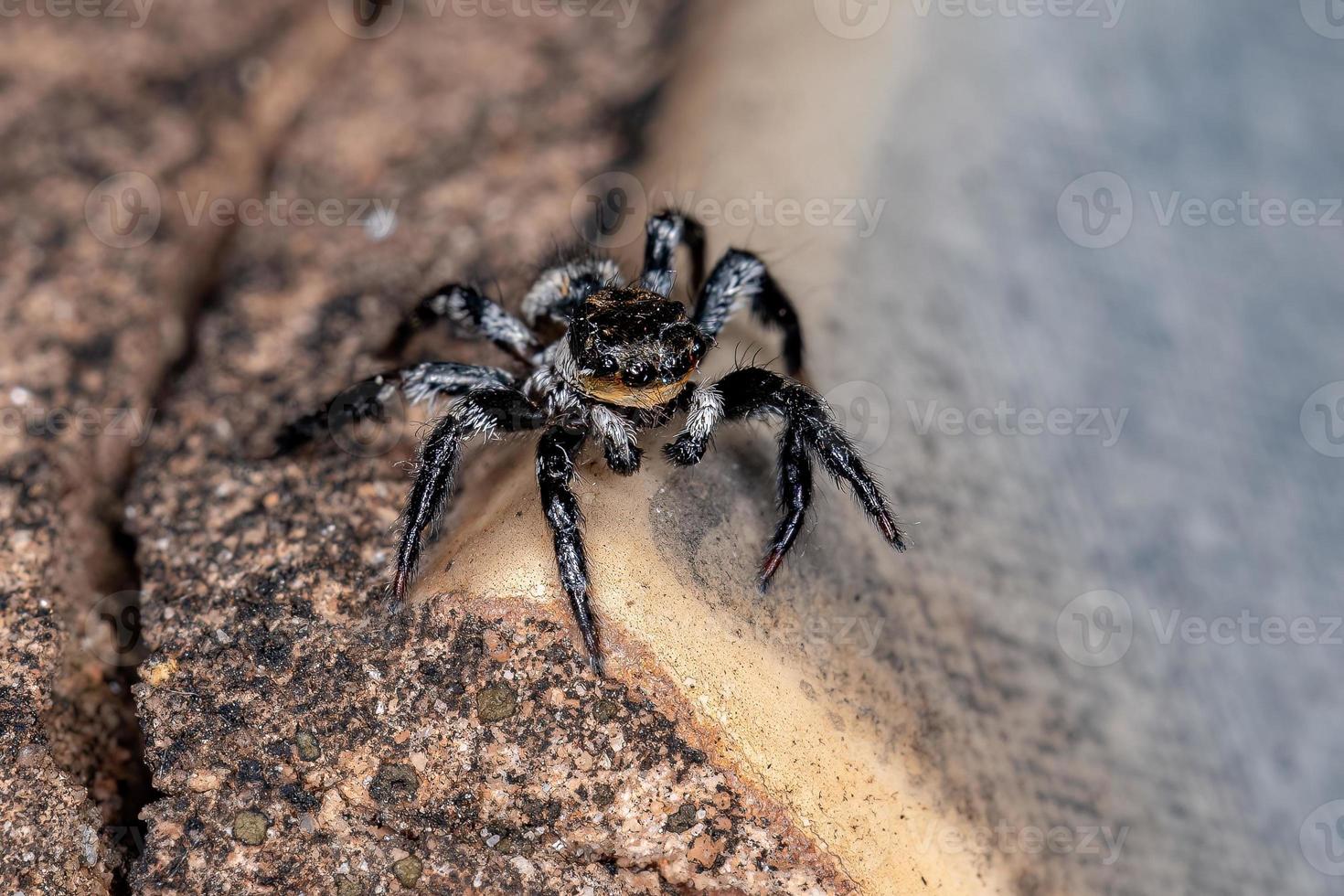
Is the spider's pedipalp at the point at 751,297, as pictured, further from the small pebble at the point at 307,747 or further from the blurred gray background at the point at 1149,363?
the small pebble at the point at 307,747

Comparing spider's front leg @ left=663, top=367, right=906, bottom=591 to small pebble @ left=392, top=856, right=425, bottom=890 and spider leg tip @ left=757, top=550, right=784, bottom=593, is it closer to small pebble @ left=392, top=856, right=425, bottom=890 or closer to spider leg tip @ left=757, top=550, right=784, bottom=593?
spider leg tip @ left=757, top=550, right=784, bottom=593

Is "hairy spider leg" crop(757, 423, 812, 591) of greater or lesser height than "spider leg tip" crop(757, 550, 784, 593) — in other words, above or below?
above

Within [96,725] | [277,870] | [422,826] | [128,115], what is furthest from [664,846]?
[128,115]

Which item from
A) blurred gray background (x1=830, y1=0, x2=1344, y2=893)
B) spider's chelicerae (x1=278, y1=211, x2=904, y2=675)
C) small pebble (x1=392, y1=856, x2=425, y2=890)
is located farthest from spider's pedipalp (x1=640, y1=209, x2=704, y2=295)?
small pebble (x1=392, y1=856, x2=425, y2=890)

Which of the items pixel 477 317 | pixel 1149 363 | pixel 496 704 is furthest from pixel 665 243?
pixel 1149 363

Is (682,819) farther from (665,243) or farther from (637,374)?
(665,243)

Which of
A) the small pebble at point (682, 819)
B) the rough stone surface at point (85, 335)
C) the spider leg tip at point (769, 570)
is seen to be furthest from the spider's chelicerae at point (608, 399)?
the rough stone surface at point (85, 335)
